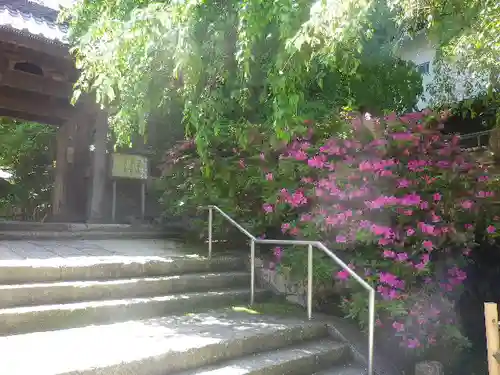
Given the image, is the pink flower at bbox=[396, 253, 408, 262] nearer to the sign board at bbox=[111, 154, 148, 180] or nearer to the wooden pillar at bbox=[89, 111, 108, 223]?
the wooden pillar at bbox=[89, 111, 108, 223]

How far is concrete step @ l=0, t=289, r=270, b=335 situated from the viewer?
375cm

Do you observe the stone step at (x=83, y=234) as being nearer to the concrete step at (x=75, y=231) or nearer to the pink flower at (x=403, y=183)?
the concrete step at (x=75, y=231)

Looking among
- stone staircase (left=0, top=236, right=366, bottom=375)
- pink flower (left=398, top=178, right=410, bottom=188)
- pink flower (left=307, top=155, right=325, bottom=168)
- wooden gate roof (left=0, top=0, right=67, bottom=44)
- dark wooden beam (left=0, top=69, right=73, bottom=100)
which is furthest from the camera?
dark wooden beam (left=0, top=69, right=73, bottom=100)

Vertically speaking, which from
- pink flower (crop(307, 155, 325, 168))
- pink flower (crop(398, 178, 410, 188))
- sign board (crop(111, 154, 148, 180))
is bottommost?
pink flower (crop(398, 178, 410, 188))

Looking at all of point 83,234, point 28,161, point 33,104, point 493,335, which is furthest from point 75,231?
point 28,161

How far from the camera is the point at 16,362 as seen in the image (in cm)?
303

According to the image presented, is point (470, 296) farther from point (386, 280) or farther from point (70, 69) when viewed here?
point (70, 69)

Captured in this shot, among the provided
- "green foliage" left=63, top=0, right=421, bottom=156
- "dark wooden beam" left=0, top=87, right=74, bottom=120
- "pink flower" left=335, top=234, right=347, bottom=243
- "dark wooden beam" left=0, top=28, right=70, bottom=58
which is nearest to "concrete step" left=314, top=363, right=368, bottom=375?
"pink flower" left=335, top=234, right=347, bottom=243

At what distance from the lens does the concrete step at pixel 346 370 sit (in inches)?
159

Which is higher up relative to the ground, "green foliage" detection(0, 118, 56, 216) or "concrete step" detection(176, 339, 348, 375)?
"green foliage" detection(0, 118, 56, 216)

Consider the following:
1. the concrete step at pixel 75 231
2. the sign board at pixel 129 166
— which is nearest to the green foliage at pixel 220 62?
the concrete step at pixel 75 231

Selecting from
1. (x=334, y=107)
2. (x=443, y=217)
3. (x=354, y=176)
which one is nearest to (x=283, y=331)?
(x=354, y=176)

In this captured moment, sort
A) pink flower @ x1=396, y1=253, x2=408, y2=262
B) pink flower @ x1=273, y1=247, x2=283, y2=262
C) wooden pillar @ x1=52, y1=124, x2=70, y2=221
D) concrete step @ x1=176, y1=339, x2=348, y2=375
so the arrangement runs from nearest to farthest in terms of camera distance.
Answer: concrete step @ x1=176, y1=339, x2=348, y2=375 → pink flower @ x1=396, y1=253, x2=408, y2=262 → pink flower @ x1=273, y1=247, x2=283, y2=262 → wooden pillar @ x1=52, y1=124, x2=70, y2=221

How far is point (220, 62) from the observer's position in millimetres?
5043
